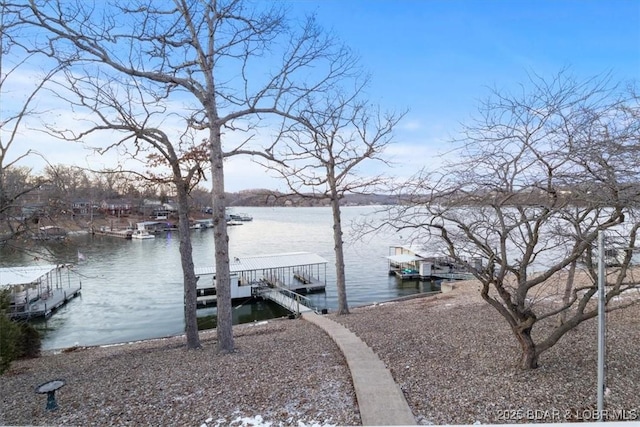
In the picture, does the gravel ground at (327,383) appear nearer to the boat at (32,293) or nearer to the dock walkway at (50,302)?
the boat at (32,293)

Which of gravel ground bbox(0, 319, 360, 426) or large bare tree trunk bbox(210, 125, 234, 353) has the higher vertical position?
large bare tree trunk bbox(210, 125, 234, 353)

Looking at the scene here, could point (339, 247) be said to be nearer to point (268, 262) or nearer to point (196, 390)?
point (196, 390)

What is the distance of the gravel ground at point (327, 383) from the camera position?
293cm

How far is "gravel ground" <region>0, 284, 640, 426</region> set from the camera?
2926 mm

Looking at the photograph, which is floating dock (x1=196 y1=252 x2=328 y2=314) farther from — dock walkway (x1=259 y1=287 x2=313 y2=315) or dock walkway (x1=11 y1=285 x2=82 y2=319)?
dock walkway (x1=11 y1=285 x2=82 y2=319)

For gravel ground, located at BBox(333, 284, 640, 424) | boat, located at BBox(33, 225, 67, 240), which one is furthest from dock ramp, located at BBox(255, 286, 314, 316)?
boat, located at BBox(33, 225, 67, 240)

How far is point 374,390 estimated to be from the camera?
131 inches

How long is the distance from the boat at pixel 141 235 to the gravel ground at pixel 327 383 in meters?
32.8

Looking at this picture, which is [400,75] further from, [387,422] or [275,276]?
[275,276]

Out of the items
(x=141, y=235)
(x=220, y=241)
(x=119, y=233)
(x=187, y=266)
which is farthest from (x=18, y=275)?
(x=119, y=233)

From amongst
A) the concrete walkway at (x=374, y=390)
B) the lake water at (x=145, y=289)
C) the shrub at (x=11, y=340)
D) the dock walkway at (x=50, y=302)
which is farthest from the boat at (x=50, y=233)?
the dock walkway at (x=50, y=302)

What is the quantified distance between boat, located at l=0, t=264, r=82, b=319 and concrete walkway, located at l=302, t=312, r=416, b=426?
11270mm

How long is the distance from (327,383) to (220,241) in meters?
2.40

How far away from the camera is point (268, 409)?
304 cm
